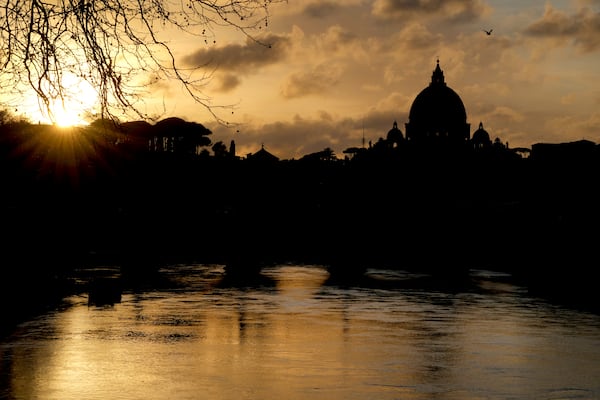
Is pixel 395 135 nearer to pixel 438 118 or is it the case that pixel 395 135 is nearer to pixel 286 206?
pixel 438 118

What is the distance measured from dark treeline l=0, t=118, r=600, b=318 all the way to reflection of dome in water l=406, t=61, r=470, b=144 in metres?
4.22

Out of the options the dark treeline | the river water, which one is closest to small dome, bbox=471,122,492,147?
the dark treeline

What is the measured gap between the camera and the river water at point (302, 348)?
12.8 m

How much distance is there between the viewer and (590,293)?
31.8 m

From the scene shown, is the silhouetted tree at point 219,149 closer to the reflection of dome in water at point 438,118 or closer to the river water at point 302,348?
the reflection of dome in water at point 438,118

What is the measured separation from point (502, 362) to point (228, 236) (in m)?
63.4

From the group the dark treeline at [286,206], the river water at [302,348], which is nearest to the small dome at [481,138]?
the dark treeline at [286,206]

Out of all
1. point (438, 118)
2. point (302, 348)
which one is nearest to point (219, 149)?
point (438, 118)

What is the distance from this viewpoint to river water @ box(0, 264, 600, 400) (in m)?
12.8

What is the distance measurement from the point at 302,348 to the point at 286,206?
336 ft

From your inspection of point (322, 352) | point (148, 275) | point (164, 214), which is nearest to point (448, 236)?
point (164, 214)

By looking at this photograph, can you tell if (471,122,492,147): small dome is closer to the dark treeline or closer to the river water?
the dark treeline

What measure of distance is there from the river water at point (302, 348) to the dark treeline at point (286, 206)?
11.3 feet

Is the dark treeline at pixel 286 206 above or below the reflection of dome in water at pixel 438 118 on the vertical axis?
below
